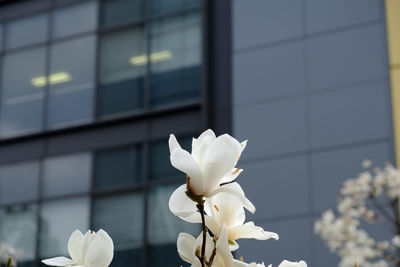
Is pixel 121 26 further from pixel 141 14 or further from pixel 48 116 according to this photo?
pixel 48 116

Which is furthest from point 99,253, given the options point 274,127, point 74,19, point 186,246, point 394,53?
point 74,19

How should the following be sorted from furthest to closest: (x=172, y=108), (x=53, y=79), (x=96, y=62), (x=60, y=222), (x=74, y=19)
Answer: (x=74, y=19)
(x=53, y=79)
(x=96, y=62)
(x=60, y=222)
(x=172, y=108)

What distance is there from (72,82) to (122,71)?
120 centimetres

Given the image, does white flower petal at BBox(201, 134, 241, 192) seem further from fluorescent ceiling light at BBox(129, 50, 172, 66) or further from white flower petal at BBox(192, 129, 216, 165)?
fluorescent ceiling light at BBox(129, 50, 172, 66)

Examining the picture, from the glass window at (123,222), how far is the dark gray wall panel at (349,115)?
3.46 metres

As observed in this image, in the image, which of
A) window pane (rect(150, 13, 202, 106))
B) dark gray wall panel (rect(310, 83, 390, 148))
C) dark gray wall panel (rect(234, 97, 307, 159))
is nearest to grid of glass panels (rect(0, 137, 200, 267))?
window pane (rect(150, 13, 202, 106))

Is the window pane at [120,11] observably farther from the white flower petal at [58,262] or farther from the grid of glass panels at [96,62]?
the white flower petal at [58,262]

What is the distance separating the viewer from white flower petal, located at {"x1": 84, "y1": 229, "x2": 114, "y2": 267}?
1.27 m

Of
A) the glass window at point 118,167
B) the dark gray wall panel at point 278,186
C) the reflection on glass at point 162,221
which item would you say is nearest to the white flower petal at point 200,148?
the dark gray wall panel at point 278,186

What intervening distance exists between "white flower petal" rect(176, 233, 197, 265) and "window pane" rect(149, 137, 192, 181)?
43.6 feet

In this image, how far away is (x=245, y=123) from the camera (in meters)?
14.5

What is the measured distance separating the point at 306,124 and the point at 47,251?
5453 mm

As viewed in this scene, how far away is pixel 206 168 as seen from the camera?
4.17 feet

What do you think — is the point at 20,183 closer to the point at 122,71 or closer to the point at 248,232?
the point at 122,71
